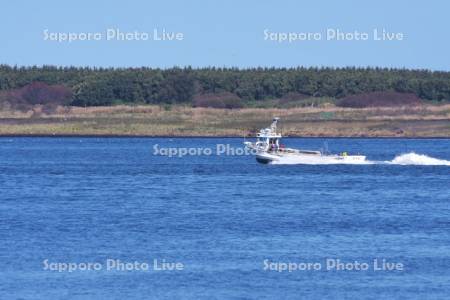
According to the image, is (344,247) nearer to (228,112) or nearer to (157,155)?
(157,155)

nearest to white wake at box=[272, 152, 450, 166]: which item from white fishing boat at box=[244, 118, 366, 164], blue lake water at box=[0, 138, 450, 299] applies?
white fishing boat at box=[244, 118, 366, 164]

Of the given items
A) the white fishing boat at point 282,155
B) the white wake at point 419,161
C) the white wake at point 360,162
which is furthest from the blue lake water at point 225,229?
the white wake at point 419,161

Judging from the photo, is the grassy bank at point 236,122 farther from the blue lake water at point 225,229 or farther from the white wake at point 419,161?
the blue lake water at point 225,229

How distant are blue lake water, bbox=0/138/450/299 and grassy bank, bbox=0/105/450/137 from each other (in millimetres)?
69811

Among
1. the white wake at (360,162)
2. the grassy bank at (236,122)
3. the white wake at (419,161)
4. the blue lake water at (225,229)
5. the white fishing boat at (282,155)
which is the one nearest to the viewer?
the blue lake water at (225,229)

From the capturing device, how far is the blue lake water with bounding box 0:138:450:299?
4447 cm

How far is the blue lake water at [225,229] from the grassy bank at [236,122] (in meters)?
69.8

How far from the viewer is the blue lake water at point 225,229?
4447 centimetres

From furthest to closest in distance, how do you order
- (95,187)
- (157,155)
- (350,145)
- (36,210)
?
(350,145), (157,155), (95,187), (36,210)

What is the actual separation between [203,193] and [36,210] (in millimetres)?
13431

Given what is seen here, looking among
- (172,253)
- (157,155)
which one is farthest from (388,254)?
(157,155)

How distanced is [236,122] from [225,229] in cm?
Result: 12398

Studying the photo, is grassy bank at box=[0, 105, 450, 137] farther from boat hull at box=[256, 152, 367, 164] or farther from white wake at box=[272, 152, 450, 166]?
boat hull at box=[256, 152, 367, 164]

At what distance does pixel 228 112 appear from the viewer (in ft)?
648
